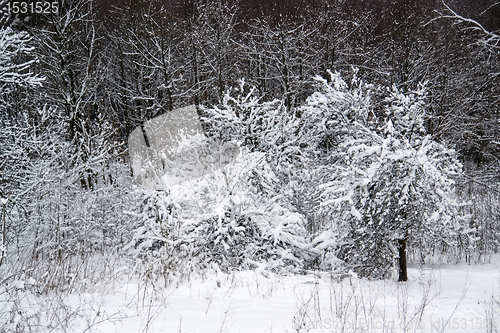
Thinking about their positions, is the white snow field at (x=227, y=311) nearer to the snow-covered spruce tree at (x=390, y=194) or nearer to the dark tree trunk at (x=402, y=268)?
the snow-covered spruce tree at (x=390, y=194)

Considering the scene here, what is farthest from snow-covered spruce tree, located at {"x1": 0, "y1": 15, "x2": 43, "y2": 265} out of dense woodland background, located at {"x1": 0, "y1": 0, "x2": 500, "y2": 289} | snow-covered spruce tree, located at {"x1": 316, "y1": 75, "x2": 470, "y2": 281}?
snow-covered spruce tree, located at {"x1": 316, "y1": 75, "x2": 470, "y2": 281}

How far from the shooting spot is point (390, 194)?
6.43m

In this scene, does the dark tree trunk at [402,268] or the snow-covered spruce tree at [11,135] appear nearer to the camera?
the snow-covered spruce tree at [11,135]

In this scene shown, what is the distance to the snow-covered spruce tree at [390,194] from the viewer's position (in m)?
6.18

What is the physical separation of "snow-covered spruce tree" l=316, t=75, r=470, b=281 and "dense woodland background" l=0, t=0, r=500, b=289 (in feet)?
0.90

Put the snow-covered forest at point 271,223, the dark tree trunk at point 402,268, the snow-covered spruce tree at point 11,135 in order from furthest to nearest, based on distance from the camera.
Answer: the dark tree trunk at point 402,268 < the snow-covered spruce tree at point 11,135 < the snow-covered forest at point 271,223

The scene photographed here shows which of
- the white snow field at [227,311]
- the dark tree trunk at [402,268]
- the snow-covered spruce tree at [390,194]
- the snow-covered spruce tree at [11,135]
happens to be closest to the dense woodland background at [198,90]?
the snow-covered spruce tree at [11,135]

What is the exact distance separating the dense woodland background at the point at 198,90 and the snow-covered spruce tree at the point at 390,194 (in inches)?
10.8

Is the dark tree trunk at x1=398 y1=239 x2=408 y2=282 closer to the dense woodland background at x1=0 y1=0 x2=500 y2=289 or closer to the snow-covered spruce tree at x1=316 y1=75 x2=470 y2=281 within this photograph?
the snow-covered spruce tree at x1=316 y1=75 x2=470 y2=281

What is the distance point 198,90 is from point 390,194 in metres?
12.4

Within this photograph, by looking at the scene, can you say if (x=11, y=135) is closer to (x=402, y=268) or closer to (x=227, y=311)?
(x=227, y=311)

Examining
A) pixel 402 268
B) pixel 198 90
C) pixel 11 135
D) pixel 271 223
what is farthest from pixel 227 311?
pixel 198 90

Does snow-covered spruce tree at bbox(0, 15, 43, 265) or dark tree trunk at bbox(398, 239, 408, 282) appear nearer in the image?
snow-covered spruce tree at bbox(0, 15, 43, 265)

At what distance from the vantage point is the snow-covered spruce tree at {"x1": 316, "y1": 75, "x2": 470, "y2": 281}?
618 centimetres
